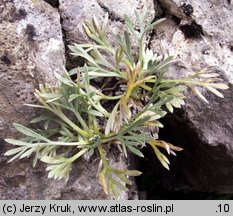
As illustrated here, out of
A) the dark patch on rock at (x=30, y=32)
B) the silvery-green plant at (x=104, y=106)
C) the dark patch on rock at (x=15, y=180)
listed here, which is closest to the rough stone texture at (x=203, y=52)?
the silvery-green plant at (x=104, y=106)

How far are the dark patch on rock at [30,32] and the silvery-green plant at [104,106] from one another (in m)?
0.15

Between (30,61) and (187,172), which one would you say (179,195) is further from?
(30,61)

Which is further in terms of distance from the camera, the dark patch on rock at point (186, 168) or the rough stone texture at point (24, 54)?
the dark patch on rock at point (186, 168)

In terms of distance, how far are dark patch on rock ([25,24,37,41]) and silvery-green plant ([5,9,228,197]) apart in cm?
15

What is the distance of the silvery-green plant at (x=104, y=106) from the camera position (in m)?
1.59

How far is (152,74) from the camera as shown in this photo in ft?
5.69

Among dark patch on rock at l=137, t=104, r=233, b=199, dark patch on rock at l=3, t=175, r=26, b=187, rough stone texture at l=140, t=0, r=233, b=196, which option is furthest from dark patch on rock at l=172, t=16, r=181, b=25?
dark patch on rock at l=3, t=175, r=26, b=187

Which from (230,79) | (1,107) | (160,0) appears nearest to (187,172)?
(230,79)

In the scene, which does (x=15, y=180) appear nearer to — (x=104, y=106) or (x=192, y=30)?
(x=104, y=106)

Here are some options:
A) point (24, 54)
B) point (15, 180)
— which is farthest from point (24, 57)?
point (15, 180)

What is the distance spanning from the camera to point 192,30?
6.04 feet

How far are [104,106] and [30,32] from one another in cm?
38

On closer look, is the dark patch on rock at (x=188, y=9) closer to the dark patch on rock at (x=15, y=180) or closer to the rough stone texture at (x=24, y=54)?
the rough stone texture at (x=24, y=54)

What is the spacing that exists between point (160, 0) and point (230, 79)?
418 millimetres
